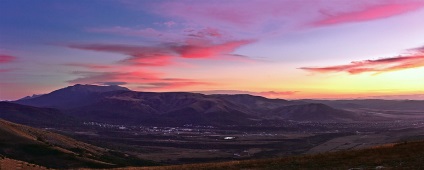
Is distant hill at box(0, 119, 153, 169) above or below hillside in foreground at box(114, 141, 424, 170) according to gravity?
below

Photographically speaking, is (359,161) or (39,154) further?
(39,154)

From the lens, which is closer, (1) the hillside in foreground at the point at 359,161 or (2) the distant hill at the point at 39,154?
(1) the hillside in foreground at the point at 359,161

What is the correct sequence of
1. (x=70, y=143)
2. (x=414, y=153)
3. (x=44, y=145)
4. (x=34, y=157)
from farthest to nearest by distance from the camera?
(x=70, y=143)
(x=44, y=145)
(x=34, y=157)
(x=414, y=153)

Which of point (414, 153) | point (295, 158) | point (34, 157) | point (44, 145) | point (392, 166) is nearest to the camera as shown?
point (392, 166)

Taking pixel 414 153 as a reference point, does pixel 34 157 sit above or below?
below

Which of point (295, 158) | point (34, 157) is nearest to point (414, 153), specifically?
point (295, 158)

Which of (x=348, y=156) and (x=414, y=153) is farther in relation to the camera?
(x=348, y=156)

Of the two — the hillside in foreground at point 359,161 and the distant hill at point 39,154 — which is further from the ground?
the hillside in foreground at point 359,161

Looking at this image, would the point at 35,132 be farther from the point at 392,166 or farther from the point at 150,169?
the point at 392,166
